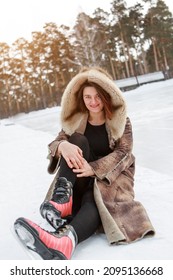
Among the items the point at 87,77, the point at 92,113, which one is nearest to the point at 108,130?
the point at 92,113

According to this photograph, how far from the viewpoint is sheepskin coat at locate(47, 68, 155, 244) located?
153cm

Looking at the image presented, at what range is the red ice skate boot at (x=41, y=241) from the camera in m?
1.25

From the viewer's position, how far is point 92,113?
1.85 metres

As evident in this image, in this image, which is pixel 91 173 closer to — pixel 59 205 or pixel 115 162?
pixel 115 162

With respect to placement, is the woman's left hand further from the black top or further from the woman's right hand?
the black top

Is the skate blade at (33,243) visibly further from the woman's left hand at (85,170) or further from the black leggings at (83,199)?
the woman's left hand at (85,170)

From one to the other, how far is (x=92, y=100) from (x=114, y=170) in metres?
0.36

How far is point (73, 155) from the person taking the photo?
5.29ft

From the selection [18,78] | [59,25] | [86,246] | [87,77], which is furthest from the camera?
[18,78]

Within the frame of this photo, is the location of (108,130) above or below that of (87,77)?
below

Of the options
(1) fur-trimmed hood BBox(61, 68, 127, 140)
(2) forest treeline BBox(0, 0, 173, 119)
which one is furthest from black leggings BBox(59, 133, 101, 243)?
(2) forest treeline BBox(0, 0, 173, 119)

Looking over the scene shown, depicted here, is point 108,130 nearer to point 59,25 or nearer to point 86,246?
point 86,246

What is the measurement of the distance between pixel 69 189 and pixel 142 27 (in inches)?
1289

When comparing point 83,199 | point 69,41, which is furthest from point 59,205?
point 69,41
